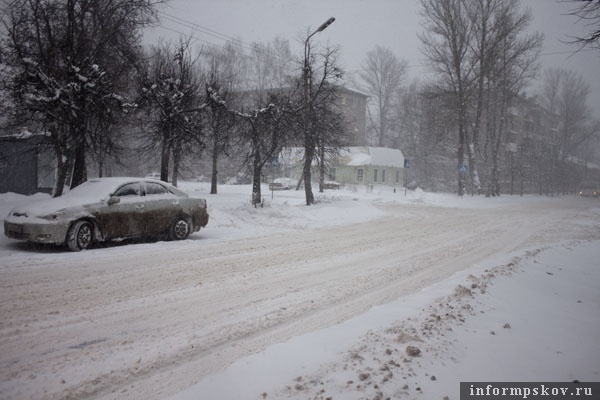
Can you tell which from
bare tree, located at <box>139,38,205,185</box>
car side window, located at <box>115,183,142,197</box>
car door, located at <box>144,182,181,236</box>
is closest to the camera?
A: car side window, located at <box>115,183,142,197</box>

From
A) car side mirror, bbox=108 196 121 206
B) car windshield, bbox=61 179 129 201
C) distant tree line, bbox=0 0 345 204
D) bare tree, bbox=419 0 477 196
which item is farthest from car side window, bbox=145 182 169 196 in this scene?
bare tree, bbox=419 0 477 196

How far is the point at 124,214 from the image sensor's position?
8750 millimetres

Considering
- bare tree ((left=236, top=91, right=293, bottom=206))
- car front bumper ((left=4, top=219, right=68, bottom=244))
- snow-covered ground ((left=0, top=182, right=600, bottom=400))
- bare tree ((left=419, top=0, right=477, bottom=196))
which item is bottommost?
snow-covered ground ((left=0, top=182, right=600, bottom=400))

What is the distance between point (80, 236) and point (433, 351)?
7742mm

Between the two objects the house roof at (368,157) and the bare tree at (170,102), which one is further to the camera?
the house roof at (368,157)

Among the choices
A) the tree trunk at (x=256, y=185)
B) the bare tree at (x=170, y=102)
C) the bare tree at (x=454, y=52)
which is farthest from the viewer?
the bare tree at (x=454, y=52)

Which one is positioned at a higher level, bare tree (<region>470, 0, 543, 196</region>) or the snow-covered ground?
bare tree (<region>470, 0, 543, 196</region>)

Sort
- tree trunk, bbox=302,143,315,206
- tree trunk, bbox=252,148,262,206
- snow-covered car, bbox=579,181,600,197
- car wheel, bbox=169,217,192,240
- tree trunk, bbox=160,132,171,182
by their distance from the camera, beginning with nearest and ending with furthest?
car wheel, bbox=169,217,192,240 → tree trunk, bbox=160,132,171,182 → tree trunk, bbox=252,148,262,206 → tree trunk, bbox=302,143,315,206 → snow-covered car, bbox=579,181,600,197

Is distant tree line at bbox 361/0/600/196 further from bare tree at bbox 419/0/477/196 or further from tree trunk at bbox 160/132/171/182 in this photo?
tree trunk at bbox 160/132/171/182

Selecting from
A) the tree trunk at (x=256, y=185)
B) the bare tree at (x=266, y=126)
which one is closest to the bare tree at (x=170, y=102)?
the bare tree at (x=266, y=126)

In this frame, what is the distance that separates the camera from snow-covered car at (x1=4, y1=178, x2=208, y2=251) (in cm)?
771

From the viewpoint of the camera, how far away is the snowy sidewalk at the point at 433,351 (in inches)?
116

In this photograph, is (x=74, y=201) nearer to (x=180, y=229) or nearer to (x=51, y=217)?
(x=51, y=217)

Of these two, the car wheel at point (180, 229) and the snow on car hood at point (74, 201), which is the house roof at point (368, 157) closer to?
the car wheel at point (180, 229)
